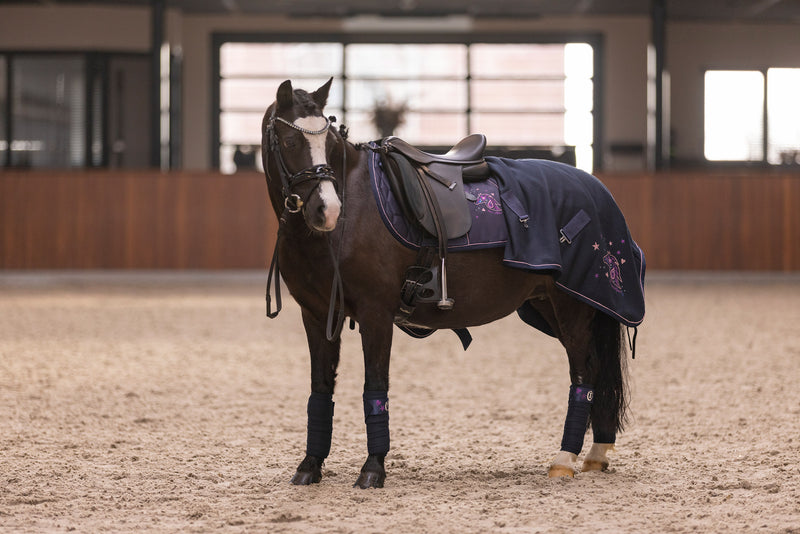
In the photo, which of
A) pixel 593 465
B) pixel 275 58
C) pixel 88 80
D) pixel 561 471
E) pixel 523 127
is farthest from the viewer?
pixel 523 127

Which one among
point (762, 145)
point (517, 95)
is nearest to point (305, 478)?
point (517, 95)

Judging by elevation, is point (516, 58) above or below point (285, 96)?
above

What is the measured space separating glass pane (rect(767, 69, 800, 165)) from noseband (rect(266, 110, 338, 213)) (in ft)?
60.6

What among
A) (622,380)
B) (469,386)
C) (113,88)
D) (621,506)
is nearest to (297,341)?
(469,386)

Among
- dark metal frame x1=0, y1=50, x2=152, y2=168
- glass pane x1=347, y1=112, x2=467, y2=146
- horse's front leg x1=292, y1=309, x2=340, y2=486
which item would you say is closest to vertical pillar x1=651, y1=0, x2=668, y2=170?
glass pane x1=347, y1=112, x2=467, y2=146

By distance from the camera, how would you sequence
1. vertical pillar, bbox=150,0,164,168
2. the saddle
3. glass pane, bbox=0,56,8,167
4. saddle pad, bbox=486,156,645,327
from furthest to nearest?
1. glass pane, bbox=0,56,8,167
2. vertical pillar, bbox=150,0,164,168
3. saddle pad, bbox=486,156,645,327
4. the saddle

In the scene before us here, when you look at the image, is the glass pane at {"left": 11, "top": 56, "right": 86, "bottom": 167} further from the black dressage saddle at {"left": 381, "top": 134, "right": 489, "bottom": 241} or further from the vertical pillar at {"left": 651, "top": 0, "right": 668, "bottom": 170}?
the black dressage saddle at {"left": 381, "top": 134, "right": 489, "bottom": 241}

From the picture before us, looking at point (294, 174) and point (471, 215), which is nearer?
point (294, 174)

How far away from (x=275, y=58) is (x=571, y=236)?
17.6 m

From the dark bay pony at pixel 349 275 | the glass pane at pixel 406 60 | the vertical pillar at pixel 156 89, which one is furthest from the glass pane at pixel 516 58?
the dark bay pony at pixel 349 275

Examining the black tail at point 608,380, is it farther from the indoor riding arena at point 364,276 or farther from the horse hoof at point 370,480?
the horse hoof at point 370,480

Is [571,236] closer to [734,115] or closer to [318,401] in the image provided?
[318,401]

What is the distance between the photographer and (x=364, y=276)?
3285mm

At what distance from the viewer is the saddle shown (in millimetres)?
3361
